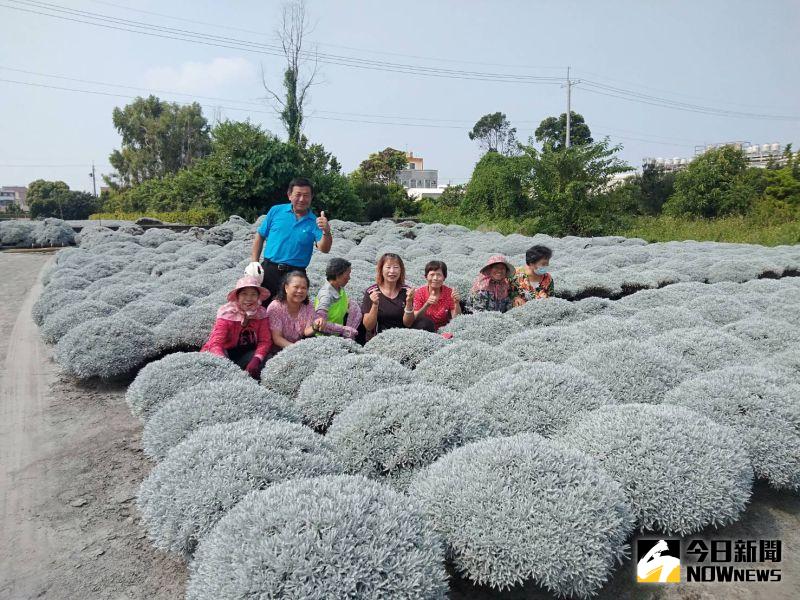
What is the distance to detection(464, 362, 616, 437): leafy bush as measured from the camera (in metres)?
3.73

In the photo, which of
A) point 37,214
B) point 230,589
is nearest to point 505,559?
point 230,589

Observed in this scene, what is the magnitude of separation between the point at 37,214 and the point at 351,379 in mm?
72009

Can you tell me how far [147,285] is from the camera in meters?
9.16

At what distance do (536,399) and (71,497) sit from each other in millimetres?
3182

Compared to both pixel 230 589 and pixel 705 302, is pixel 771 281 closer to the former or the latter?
pixel 705 302

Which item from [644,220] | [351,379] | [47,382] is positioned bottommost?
[47,382]

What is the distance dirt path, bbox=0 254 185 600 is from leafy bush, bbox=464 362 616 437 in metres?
2.14

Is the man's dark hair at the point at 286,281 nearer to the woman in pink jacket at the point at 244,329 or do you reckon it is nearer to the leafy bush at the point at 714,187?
the woman in pink jacket at the point at 244,329

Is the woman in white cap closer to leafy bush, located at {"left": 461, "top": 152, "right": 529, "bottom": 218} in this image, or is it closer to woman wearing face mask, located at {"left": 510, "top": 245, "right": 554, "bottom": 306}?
woman wearing face mask, located at {"left": 510, "top": 245, "right": 554, "bottom": 306}

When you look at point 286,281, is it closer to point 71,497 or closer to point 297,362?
point 297,362

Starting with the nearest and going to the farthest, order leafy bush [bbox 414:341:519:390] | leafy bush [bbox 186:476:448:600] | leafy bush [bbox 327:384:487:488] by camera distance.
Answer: leafy bush [bbox 186:476:448:600], leafy bush [bbox 327:384:487:488], leafy bush [bbox 414:341:519:390]

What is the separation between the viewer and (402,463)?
3.20 meters

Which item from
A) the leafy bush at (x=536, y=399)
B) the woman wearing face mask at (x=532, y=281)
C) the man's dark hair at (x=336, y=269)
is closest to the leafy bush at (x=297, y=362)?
the man's dark hair at (x=336, y=269)

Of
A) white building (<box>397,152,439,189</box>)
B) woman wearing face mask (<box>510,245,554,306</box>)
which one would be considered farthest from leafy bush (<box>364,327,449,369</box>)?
white building (<box>397,152,439,189</box>)
